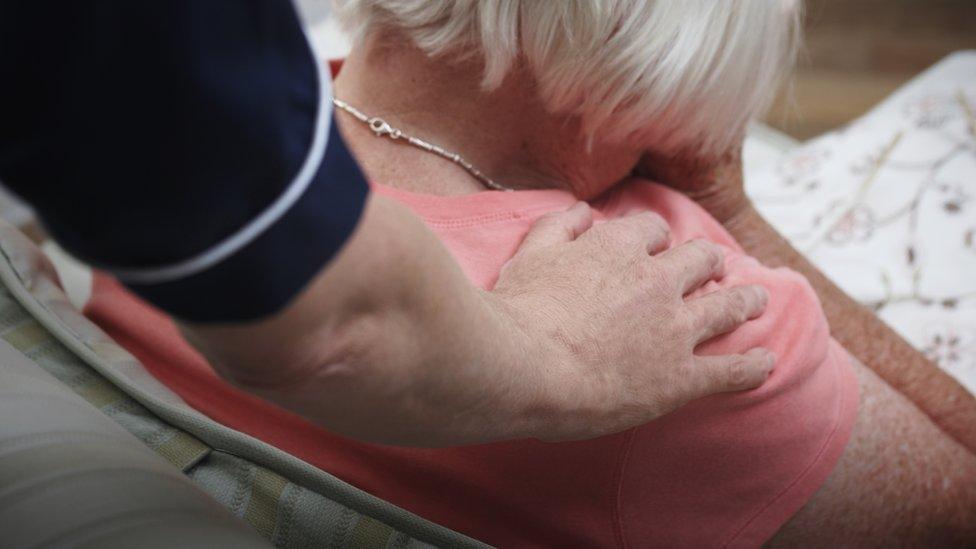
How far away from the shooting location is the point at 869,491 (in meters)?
0.79

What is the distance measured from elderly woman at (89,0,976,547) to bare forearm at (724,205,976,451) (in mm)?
154

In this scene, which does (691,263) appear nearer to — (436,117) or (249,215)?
(436,117)

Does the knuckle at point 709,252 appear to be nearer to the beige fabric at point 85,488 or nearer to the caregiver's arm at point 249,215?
the caregiver's arm at point 249,215

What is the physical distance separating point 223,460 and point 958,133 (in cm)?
123

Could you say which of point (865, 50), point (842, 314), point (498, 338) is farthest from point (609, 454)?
point (865, 50)

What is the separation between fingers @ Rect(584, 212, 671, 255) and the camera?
64 centimetres

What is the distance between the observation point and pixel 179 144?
27 cm

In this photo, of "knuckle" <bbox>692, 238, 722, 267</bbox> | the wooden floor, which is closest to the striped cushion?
"knuckle" <bbox>692, 238, 722, 267</bbox>

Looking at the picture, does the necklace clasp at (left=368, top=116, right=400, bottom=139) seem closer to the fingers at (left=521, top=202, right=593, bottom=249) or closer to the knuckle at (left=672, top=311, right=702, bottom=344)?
the fingers at (left=521, top=202, right=593, bottom=249)

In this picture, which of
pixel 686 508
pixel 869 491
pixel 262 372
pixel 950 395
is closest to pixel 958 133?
pixel 950 395

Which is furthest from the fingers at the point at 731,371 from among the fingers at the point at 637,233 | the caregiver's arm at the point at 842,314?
the caregiver's arm at the point at 842,314

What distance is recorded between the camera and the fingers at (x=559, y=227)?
644 mm

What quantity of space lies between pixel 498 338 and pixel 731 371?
28 cm

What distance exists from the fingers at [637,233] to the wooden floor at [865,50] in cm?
172
